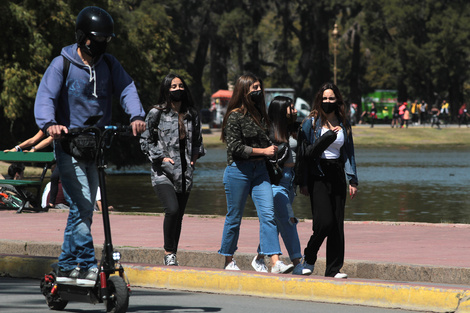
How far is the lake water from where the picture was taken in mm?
16859

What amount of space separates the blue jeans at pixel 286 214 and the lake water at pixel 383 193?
6268mm

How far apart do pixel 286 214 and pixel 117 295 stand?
297cm

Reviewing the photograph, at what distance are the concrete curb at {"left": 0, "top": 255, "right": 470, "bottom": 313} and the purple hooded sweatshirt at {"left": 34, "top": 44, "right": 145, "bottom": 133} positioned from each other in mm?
1856

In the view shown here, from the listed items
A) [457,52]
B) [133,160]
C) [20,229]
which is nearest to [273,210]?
[20,229]

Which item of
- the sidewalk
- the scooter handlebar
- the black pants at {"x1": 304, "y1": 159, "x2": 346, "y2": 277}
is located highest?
the scooter handlebar

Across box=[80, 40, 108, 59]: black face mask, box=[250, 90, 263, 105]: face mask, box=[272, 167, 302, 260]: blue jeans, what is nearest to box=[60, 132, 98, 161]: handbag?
box=[80, 40, 108, 59]: black face mask

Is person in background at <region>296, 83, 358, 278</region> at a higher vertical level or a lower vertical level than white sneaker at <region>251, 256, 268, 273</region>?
higher

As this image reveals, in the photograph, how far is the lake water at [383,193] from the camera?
16859 mm

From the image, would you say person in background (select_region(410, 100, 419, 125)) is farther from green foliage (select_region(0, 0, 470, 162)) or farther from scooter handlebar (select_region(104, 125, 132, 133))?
scooter handlebar (select_region(104, 125, 132, 133))

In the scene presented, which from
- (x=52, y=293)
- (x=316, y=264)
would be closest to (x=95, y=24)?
(x=52, y=293)

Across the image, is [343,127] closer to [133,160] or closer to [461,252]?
[461,252]

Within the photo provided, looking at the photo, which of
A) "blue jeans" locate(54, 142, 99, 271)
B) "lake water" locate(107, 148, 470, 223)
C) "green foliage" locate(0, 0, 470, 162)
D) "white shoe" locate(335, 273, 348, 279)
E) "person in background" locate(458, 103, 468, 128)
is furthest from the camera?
"green foliage" locate(0, 0, 470, 162)

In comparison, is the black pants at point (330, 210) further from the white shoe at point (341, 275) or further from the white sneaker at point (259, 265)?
the white sneaker at point (259, 265)

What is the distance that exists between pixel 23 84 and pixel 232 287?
19.0m
